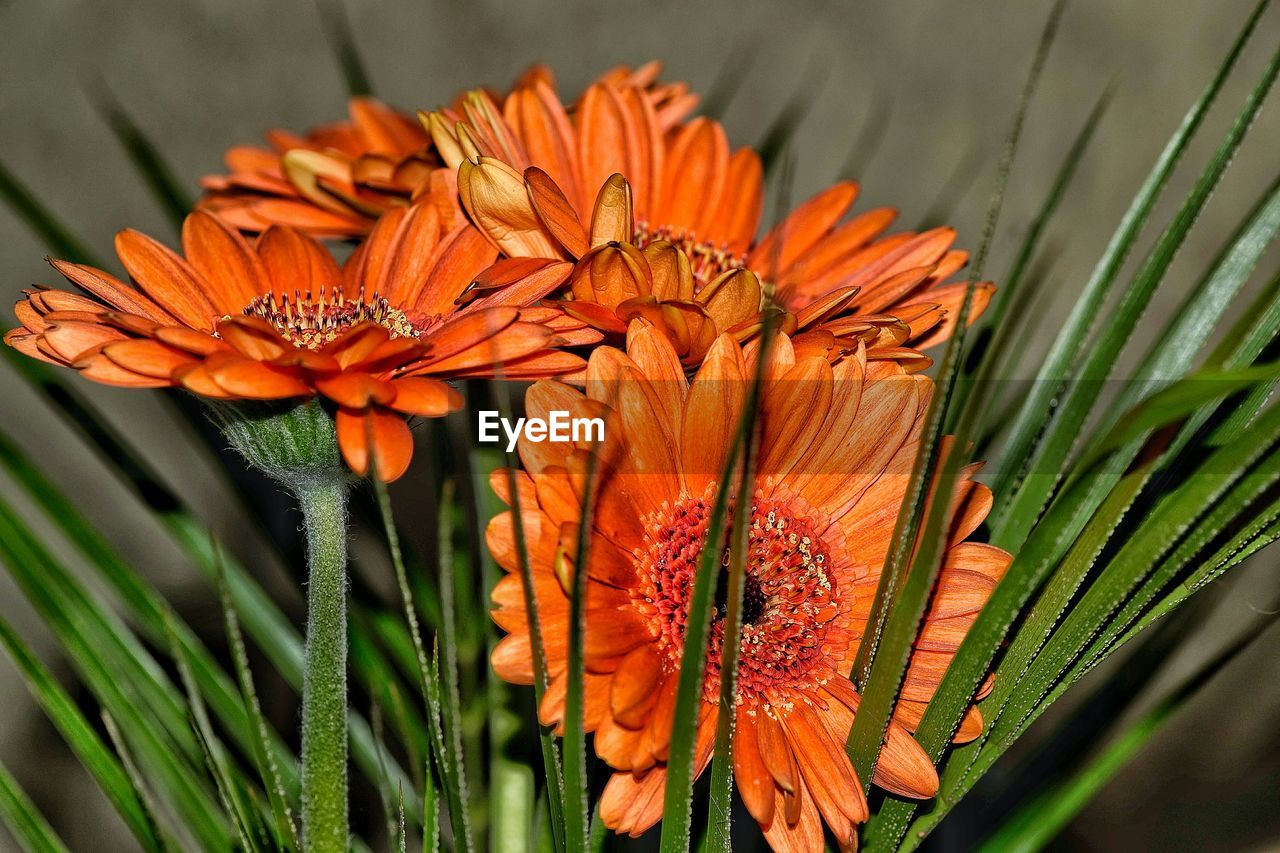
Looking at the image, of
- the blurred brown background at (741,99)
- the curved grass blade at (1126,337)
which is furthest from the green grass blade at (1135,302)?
the blurred brown background at (741,99)

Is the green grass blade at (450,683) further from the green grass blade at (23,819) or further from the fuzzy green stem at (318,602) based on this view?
the green grass blade at (23,819)

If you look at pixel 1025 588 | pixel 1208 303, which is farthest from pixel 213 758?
pixel 1208 303

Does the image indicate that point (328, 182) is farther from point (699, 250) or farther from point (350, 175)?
point (699, 250)

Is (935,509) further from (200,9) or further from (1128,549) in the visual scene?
(200,9)

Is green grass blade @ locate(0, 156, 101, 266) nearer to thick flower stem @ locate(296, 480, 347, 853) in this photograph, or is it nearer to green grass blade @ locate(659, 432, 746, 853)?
thick flower stem @ locate(296, 480, 347, 853)

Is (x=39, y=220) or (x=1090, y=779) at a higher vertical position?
(x=39, y=220)

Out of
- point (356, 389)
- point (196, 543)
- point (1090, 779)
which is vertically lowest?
point (1090, 779)
